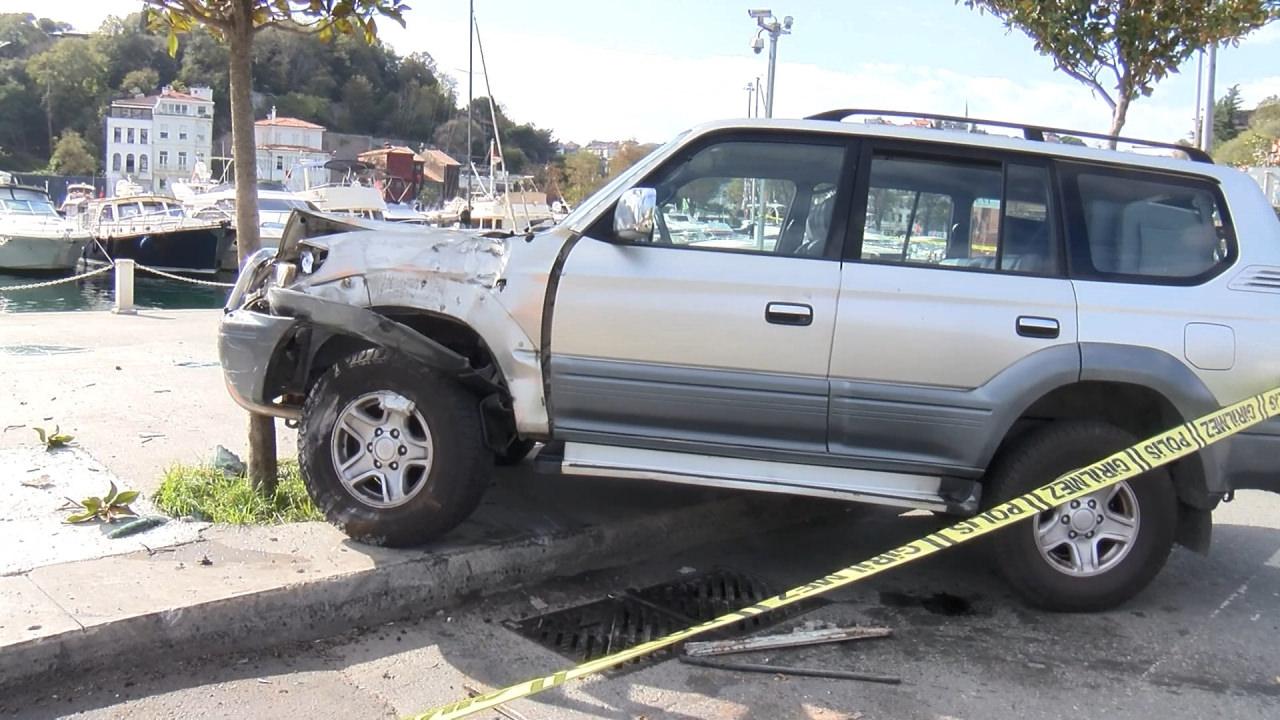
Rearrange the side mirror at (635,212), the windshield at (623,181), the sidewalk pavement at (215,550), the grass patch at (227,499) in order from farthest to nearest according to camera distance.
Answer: the grass patch at (227,499)
the windshield at (623,181)
the side mirror at (635,212)
the sidewalk pavement at (215,550)

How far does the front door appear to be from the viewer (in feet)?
14.2

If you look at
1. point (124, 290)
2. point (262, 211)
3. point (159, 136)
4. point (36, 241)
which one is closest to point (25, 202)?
point (36, 241)

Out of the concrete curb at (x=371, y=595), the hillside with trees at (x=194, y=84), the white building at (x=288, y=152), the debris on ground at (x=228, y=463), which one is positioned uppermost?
the hillside with trees at (x=194, y=84)

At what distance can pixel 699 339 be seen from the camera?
14.2 feet

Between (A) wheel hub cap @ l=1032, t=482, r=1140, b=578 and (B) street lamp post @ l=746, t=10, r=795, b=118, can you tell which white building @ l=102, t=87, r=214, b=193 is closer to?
(B) street lamp post @ l=746, t=10, r=795, b=118

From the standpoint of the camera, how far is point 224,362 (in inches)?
186

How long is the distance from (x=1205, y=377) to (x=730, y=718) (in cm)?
250

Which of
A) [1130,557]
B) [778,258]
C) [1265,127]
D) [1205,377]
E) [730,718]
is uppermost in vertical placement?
[1265,127]

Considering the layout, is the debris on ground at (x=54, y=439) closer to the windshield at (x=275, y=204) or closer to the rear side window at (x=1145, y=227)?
the rear side window at (x=1145, y=227)

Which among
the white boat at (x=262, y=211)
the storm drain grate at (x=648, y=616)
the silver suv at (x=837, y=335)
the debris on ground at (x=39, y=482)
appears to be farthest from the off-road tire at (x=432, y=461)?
the white boat at (x=262, y=211)

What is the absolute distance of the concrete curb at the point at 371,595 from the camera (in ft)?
11.6

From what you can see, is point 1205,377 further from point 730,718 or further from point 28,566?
point 28,566

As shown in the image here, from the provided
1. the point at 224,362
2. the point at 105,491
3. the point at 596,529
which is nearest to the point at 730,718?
the point at 596,529

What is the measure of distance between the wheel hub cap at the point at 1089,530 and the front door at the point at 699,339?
1073mm
